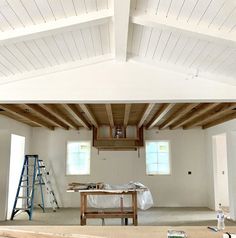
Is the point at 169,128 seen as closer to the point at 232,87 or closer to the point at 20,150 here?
the point at 20,150

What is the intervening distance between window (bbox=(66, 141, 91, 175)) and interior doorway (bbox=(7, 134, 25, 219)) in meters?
1.65

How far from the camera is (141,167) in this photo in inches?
400

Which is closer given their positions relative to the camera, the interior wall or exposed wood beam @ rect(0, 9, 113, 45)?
exposed wood beam @ rect(0, 9, 113, 45)

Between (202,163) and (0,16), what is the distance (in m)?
8.75

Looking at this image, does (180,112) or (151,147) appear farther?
(151,147)

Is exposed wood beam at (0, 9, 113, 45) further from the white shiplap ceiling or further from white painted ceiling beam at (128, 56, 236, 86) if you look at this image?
white painted ceiling beam at (128, 56, 236, 86)

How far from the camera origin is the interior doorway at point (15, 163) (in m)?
8.62

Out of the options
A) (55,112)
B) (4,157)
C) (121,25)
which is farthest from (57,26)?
(4,157)

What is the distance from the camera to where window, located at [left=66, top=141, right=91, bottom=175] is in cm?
1023

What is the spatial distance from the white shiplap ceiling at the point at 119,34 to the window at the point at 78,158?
6477 mm

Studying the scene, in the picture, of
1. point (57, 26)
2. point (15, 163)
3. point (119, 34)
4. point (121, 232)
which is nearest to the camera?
point (121, 232)

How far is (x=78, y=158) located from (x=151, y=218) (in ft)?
11.9

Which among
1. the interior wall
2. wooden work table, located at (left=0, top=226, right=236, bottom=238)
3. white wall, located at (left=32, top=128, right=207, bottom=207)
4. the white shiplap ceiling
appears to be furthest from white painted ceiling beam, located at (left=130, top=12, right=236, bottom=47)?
white wall, located at (left=32, top=128, right=207, bottom=207)

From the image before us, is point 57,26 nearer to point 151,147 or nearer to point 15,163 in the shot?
point 15,163
